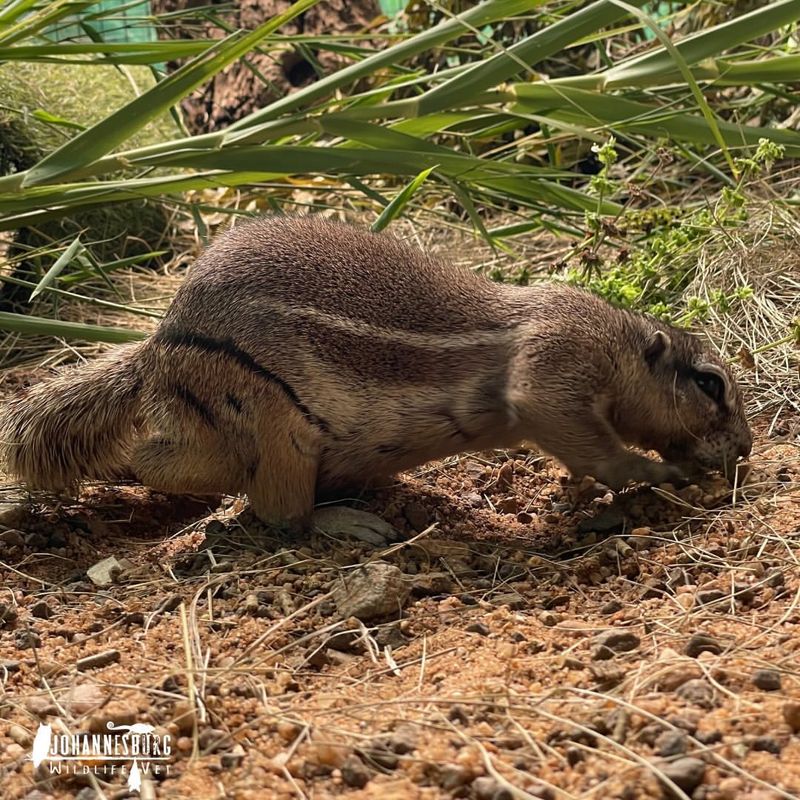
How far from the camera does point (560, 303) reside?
13.9 ft

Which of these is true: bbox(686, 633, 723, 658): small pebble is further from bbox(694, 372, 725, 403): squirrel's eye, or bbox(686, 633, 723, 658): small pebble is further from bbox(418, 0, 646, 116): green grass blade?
bbox(418, 0, 646, 116): green grass blade

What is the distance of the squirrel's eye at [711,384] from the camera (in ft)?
14.0

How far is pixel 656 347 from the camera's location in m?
4.27

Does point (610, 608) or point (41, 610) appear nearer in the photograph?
point (610, 608)

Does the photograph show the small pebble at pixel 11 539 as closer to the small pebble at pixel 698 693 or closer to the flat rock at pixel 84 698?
the flat rock at pixel 84 698

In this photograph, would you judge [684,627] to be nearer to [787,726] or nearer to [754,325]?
[787,726]

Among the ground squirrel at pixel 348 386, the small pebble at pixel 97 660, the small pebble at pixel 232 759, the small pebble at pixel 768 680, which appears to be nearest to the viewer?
the small pebble at pixel 232 759

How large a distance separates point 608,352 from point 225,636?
5.94 ft

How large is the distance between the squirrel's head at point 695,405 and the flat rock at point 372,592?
138 centimetres

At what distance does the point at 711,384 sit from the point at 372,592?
1696mm

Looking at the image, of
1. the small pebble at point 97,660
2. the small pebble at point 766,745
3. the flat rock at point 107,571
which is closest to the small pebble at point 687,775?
the small pebble at point 766,745

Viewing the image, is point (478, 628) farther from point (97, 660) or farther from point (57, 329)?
point (57, 329)

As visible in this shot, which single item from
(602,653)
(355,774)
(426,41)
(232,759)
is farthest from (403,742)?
(426,41)

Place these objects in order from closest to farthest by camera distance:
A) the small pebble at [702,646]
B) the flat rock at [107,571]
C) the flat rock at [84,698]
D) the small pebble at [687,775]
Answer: the small pebble at [687,775] → the flat rock at [84,698] → the small pebble at [702,646] → the flat rock at [107,571]
